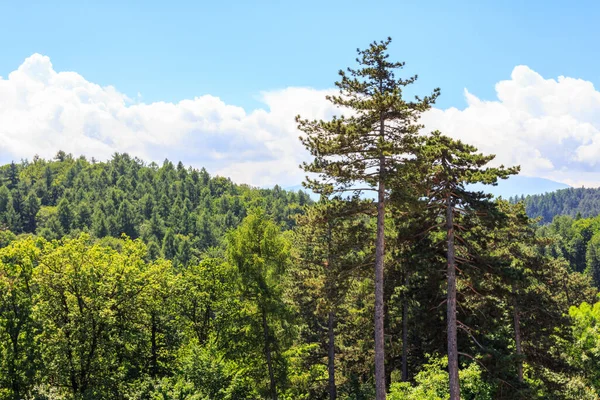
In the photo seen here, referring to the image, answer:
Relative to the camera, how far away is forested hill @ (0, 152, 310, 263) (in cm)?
12862

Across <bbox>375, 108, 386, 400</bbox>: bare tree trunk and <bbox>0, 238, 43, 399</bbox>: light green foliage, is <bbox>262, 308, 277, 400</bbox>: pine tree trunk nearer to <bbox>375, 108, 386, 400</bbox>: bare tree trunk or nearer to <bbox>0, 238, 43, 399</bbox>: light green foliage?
<bbox>375, 108, 386, 400</bbox>: bare tree trunk

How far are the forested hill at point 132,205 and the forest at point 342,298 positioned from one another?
80.3m

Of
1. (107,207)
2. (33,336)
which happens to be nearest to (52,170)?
(107,207)

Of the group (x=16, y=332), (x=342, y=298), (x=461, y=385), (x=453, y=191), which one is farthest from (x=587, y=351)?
(x=16, y=332)

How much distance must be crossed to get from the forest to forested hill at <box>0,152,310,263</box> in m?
80.3

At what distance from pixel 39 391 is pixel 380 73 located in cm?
1965

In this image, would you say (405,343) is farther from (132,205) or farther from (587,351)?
(132,205)

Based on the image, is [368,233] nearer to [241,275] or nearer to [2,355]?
[241,275]

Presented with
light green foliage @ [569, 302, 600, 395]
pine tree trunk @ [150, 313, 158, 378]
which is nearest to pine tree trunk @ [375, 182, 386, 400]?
pine tree trunk @ [150, 313, 158, 378]

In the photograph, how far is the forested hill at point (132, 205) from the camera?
12862cm

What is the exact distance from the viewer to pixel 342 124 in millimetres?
14789

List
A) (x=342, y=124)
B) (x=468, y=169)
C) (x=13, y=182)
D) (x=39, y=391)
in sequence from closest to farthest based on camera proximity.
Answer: (x=342, y=124) → (x=468, y=169) → (x=39, y=391) → (x=13, y=182)

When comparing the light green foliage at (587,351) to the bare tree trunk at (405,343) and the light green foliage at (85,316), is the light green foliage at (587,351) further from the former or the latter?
the light green foliage at (85,316)

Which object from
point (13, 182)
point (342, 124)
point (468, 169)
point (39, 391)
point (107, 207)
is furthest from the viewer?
point (13, 182)
